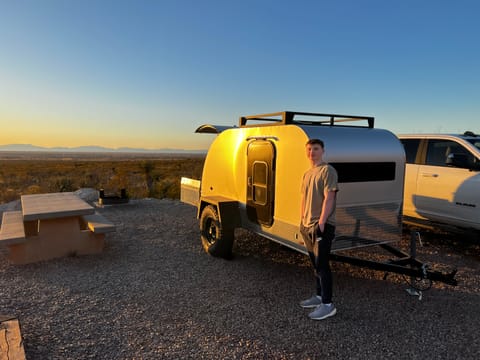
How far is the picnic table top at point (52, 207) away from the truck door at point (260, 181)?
9.26ft

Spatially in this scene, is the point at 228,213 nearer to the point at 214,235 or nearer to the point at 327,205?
the point at 214,235

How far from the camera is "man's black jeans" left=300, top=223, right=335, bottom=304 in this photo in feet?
12.6

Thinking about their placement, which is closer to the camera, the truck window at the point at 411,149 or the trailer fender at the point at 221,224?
the trailer fender at the point at 221,224

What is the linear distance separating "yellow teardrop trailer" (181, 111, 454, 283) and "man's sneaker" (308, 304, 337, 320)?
2.14ft

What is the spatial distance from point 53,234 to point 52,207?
603 mm

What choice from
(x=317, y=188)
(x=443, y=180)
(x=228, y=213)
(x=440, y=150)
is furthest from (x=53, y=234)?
(x=440, y=150)

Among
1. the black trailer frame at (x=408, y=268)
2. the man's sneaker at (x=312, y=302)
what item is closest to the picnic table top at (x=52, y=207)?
the man's sneaker at (x=312, y=302)

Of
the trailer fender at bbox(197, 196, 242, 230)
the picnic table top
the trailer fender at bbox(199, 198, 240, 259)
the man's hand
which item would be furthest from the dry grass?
the man's hand

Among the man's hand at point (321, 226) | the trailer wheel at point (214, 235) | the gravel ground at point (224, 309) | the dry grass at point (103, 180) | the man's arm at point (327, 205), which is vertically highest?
the man's arm at point (327, 205)

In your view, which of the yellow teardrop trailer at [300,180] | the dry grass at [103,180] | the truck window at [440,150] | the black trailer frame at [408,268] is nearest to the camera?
the black trailer frame at [408,268]

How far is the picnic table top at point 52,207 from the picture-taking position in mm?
5688

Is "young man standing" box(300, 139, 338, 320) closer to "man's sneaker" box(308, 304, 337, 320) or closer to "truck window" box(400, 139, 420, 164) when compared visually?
"man's sneaker" box(308, 304, 337, 320)

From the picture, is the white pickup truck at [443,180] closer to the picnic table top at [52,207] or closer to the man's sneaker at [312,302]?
the man's sneaker at [312,302]

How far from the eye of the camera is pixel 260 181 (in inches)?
210
